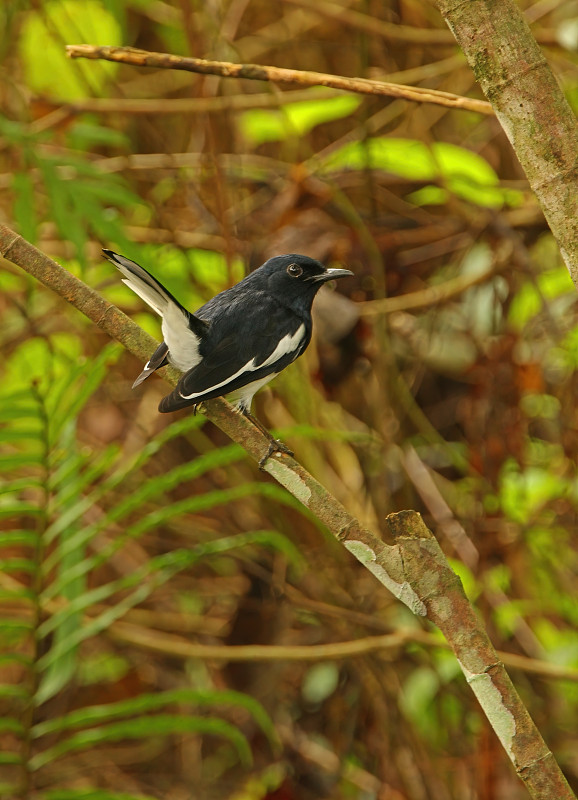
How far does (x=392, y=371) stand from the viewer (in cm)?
341

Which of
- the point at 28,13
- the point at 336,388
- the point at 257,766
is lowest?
the point at 257,766

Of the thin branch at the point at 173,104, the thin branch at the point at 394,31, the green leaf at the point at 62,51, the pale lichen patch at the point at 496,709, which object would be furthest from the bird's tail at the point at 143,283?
the green leaf at the point at 62,51

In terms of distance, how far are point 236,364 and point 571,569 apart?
2.14m

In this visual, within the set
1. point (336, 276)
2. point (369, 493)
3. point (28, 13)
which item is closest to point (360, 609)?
point (369, 493)

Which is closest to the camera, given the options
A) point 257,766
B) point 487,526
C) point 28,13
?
point 487,526

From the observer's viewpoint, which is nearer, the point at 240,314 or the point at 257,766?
the point at 240,314

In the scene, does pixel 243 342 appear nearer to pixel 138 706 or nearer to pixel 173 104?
pixel 138 706

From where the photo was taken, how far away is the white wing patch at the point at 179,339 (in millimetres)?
2107

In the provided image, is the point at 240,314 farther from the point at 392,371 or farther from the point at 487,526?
the point at 487,526

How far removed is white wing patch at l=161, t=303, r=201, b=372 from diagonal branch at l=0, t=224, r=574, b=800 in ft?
1.34

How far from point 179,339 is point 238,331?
7.2 inches

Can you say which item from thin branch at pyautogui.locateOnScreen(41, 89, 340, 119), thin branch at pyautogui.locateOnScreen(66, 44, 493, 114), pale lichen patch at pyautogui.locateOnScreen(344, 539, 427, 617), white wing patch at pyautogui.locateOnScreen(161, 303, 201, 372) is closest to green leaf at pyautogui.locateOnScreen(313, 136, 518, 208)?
thin branch at pyautogui.locateOnScreen(41, 89, 340, 119)

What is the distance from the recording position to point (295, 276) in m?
2.50

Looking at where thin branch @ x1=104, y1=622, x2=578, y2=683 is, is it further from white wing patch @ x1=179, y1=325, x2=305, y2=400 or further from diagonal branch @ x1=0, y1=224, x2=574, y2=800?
diagonal branch @ x1=0, y1=224, x2=574, y2=800
